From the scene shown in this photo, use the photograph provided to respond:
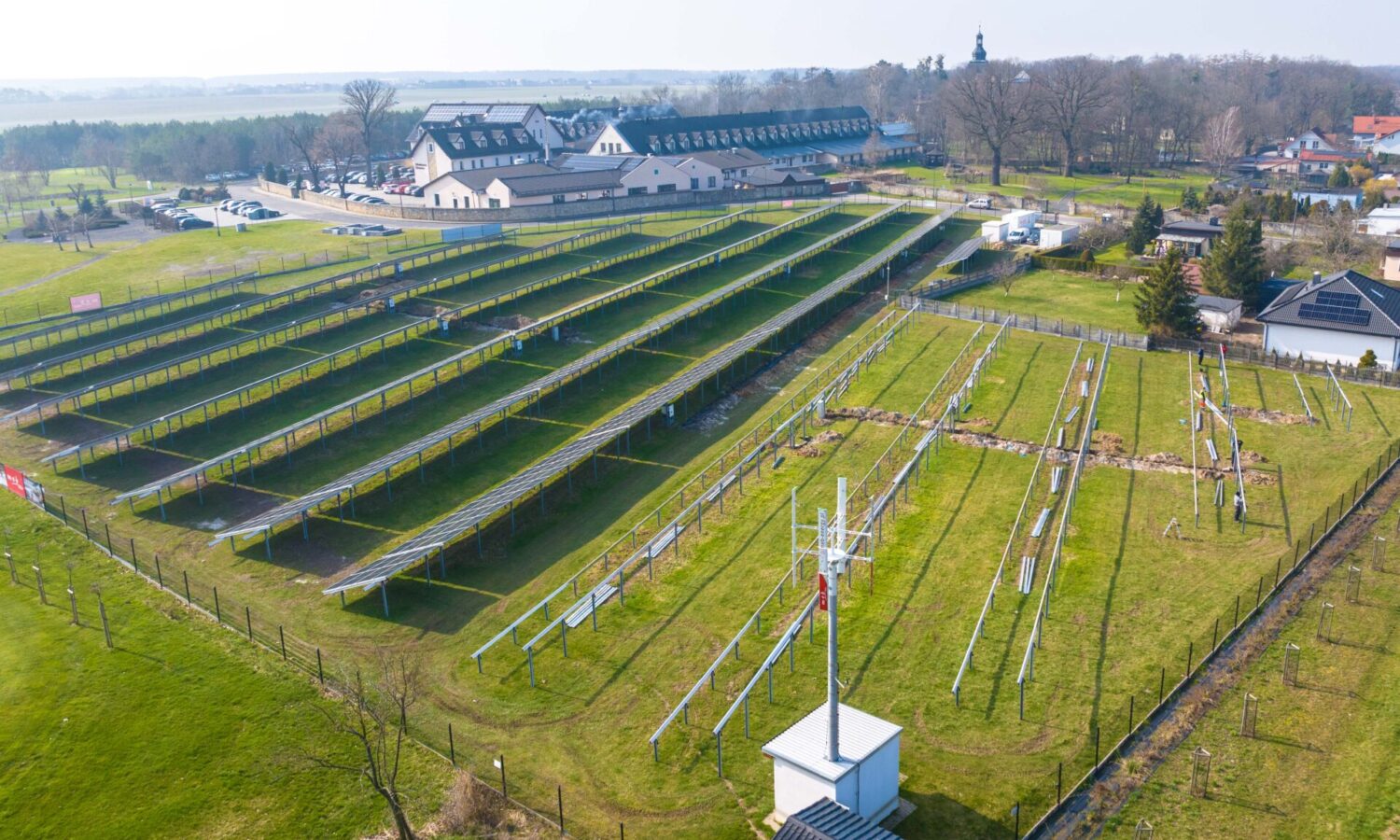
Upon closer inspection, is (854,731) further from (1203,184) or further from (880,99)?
(880,99)

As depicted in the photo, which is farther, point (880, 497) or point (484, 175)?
point (484, 175)


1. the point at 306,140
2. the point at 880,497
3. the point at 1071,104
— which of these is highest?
the point at 1071,104

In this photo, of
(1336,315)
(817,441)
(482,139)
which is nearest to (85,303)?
(817,441)

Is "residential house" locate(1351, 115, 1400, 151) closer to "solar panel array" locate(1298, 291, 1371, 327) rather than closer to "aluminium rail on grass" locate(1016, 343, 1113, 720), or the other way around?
"solar panel array" locate(1298, 291, 1371, 327)

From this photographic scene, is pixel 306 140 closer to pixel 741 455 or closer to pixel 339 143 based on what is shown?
pixel 339 143

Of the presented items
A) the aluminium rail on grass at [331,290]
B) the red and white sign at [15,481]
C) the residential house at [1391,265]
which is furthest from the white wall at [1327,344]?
the red and white sign at [15,481]

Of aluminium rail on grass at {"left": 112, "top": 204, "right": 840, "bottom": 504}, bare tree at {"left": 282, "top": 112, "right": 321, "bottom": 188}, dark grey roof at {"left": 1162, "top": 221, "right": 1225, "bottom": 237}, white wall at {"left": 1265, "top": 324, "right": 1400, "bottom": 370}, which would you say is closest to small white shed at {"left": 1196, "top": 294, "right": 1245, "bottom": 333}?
white wall at {"left": 1265, "top": 324, "right": 1400, "bottom": 370}

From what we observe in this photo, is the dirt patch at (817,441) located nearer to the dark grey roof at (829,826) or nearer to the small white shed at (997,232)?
the dark grey roof at (829,826)
